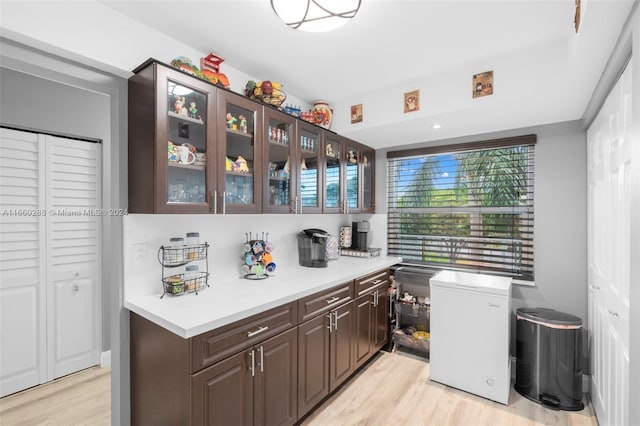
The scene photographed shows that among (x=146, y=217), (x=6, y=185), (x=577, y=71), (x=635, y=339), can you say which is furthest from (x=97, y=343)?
(x=577, y=71)

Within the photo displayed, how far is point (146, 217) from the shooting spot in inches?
69.5

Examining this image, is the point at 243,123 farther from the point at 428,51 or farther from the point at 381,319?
the point at 381,319

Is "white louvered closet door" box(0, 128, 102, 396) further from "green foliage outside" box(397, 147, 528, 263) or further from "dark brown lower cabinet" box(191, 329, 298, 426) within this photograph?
"green foliage outside" box(397, 147, 528, 263)

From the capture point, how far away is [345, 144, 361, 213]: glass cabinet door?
295 centimetres

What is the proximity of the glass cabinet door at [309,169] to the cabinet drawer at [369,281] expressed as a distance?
708 mm

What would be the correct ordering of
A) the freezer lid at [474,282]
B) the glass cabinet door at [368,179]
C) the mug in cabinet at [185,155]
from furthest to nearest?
the glass cabinet door at [368,179] → the freezer lid at [474,282] → the mug in cabinet at [185,155]

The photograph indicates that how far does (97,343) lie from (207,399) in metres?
1.87

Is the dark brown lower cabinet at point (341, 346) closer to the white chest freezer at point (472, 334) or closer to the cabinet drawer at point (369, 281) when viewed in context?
the cabinet drawer at point (369, 281)

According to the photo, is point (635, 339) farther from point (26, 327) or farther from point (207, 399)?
point (26, 327)

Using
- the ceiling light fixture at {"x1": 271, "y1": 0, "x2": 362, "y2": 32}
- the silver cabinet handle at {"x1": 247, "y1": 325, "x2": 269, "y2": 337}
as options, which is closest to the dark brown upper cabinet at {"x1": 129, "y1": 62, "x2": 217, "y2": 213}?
the ceiling light fixture at {"x1": 271, "y1": 0, "x2": 362, "y2": 32}

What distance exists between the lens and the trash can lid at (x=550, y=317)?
2.08m

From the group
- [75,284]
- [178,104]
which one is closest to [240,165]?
[178,104]

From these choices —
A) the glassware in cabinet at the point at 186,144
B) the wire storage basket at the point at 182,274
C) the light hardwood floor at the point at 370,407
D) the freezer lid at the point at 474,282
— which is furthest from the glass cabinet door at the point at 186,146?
the freezer lid at the point at 474,282

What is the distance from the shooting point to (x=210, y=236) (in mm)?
2094
